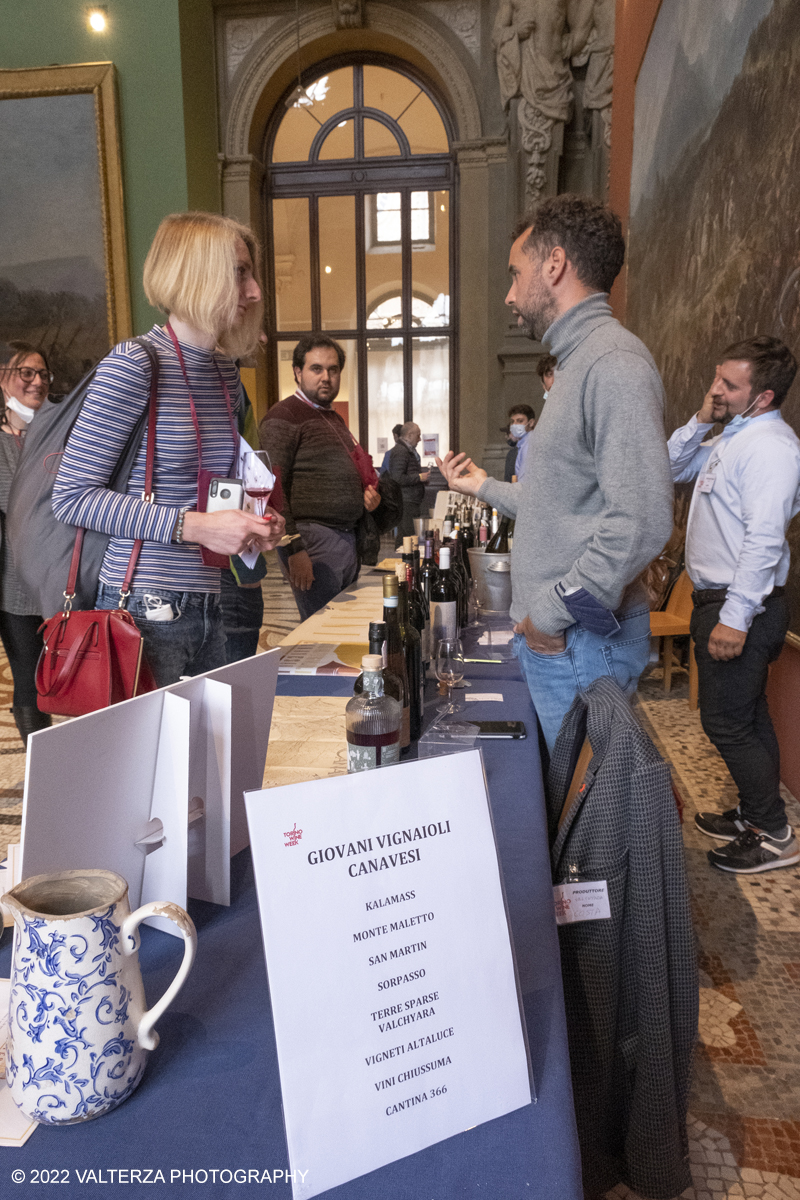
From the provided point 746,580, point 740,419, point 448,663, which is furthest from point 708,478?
point 448,663

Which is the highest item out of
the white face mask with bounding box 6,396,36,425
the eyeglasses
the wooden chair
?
the eyeglasses

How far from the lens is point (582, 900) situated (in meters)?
1.07

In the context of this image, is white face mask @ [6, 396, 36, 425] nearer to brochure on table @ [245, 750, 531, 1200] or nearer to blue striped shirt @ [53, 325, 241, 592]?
blue striped shirt @ [53, 325, 241, 592]

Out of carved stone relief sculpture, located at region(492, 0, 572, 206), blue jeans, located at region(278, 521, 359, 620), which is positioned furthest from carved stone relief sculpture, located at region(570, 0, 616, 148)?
blue jeans, located at region(278, 521, 359, 620)

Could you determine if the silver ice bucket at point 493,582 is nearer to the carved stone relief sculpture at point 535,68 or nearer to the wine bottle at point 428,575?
the wine bottle at point 428,575

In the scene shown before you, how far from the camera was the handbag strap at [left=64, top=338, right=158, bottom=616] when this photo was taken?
1.54 meters

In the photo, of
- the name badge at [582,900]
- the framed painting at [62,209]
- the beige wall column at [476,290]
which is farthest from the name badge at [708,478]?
the beige wall column at [476,290]

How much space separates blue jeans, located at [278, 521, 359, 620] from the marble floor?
1.39 metres

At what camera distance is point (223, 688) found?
0.87 metres

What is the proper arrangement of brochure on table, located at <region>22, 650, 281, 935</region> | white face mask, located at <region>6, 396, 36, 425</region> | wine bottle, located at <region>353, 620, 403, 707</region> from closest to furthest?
brochure on table, located at <region>22, 650, 281, 935</region>, wine bottle, located at <region>353, 620, 403, 707</region>, white face mask, located at <region>6, 396, 36, 425</region>

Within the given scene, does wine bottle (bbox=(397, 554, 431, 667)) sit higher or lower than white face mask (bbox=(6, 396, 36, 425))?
lower

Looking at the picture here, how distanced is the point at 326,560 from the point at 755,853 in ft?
6.11

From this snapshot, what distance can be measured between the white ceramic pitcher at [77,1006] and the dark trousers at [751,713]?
238cm

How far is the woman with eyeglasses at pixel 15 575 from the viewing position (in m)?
2.57
